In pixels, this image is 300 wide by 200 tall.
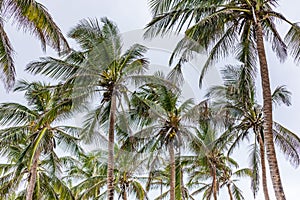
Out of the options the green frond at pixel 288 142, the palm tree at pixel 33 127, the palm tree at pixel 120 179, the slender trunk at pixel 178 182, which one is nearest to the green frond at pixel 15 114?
the palm tree at pixel 33 127

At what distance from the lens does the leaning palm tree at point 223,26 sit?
907cm

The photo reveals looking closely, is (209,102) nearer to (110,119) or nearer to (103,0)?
(110,119)

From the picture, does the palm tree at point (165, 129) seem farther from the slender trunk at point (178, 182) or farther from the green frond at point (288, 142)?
the green frond at point (288, 142)

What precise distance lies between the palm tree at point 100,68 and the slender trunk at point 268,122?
492 cm

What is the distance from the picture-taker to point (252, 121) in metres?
14.8

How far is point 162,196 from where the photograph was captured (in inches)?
841

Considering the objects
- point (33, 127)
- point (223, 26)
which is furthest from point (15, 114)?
point (223, 26)

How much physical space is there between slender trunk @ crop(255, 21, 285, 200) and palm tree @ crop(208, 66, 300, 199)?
Result: 446 cm

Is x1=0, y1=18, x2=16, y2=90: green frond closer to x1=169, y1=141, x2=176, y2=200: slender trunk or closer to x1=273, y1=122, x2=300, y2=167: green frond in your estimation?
x1=169, y1=141, x2=176, y2=200: slender trunk

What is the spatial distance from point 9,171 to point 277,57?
13.7 meters

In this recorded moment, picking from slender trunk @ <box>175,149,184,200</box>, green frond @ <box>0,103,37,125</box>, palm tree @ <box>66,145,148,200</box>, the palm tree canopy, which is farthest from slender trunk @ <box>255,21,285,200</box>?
green frond @ <box>0,103,37,125</box>

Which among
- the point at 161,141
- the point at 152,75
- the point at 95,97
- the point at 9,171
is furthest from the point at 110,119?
the point at 9,171

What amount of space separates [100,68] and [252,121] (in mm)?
5941

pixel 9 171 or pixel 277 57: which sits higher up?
pixel 277 57
